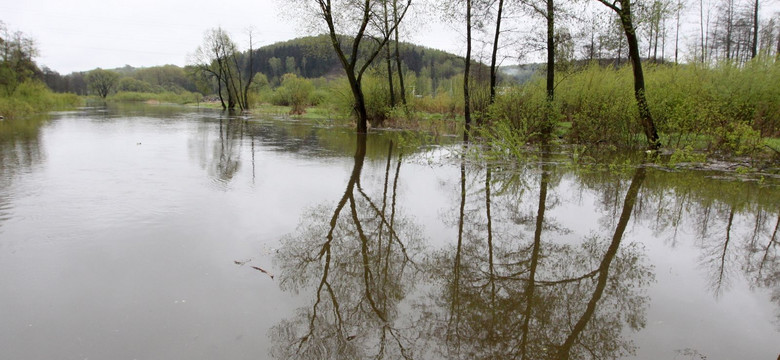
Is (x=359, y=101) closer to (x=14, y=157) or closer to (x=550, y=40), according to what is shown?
(x=550, y=40)

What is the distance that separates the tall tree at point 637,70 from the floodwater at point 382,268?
4383mm

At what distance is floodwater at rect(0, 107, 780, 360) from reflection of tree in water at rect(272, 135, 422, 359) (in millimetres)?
23

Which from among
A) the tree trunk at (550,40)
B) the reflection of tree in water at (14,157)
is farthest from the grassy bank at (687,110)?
the reflection of tree in water at (14,157)

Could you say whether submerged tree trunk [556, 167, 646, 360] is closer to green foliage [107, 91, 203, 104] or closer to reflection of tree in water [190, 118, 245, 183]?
reflection of tree in water [190, 118, 245, 183]

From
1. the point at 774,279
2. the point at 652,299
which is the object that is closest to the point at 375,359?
the point at 652,299

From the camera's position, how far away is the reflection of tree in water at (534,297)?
3258 mm

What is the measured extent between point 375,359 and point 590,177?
8.63m

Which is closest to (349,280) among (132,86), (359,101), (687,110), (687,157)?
(687,157)

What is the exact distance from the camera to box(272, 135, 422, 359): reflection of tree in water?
10.5ft

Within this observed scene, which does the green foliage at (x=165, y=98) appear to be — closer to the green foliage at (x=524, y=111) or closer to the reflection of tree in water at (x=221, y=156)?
the reflection of tree in water at (x=221, y=156)

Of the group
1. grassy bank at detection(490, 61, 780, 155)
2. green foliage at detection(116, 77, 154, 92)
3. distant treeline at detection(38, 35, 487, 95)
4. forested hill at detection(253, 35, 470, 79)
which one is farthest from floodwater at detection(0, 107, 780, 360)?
green foliage at detection(116, 77, 154, 92)

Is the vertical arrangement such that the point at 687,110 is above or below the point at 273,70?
below

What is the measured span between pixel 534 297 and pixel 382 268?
61.9 inches

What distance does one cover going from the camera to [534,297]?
3986 mm
